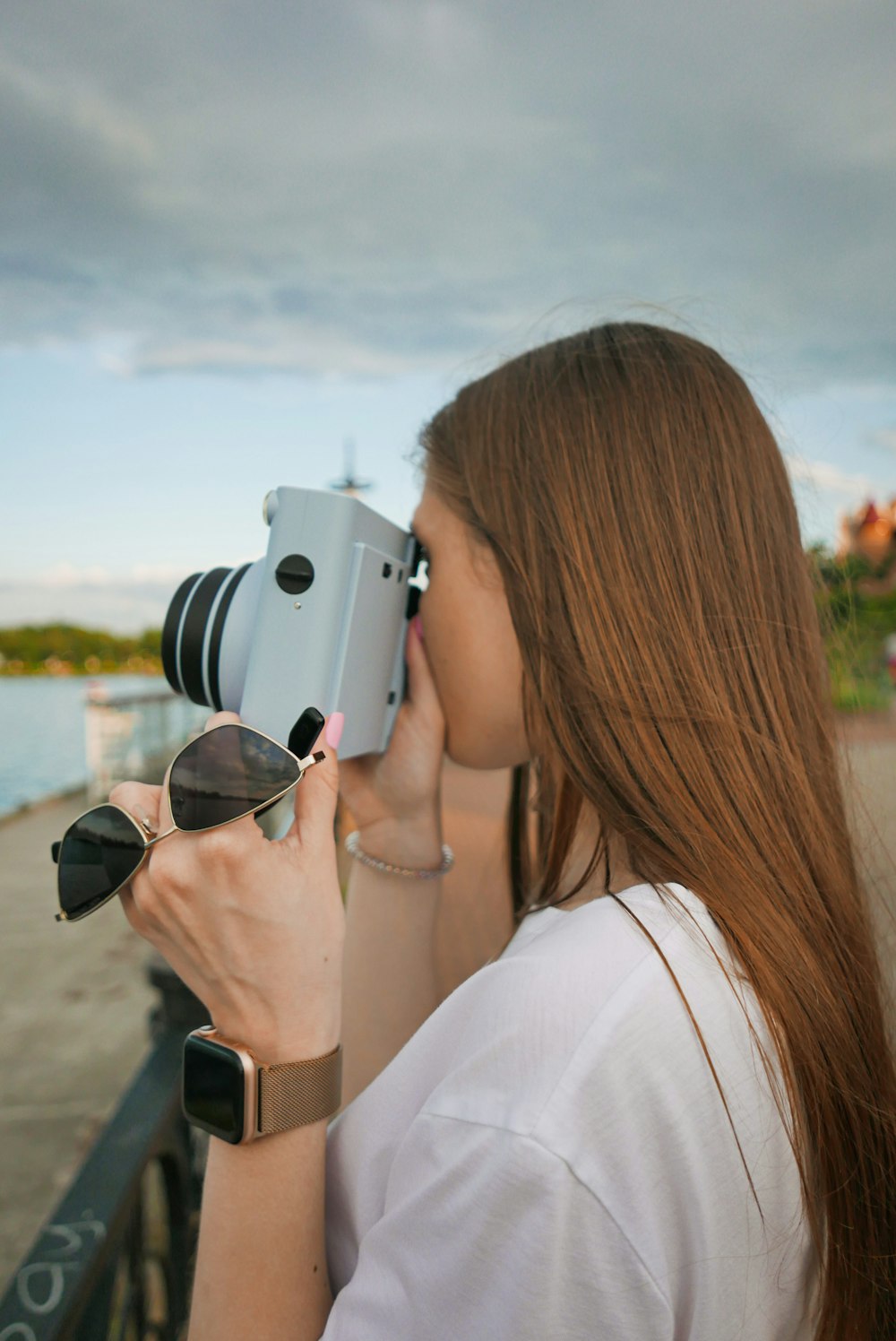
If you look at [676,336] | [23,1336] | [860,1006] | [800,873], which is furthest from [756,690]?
[23,1336]

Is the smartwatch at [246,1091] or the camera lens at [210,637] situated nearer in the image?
the smartwatch at [246,1091]

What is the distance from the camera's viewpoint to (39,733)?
13.4ft

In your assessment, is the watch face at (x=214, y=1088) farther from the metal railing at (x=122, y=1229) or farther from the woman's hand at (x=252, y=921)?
the metal railing at (x=122, y=1229)

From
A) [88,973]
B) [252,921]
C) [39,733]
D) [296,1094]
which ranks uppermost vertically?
[252,921]

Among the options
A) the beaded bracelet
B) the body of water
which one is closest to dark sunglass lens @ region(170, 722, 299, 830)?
the beaded bracelet

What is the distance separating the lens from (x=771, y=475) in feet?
3.01

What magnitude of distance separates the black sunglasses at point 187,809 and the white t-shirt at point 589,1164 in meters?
0.27

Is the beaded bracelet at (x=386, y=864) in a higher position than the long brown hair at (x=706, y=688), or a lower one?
lower

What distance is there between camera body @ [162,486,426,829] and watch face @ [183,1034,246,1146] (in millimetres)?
339

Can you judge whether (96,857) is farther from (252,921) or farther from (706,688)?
(706,688)

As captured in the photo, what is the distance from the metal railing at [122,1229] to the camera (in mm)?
882

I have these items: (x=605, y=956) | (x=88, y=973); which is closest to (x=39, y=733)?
(x=88, y=973)

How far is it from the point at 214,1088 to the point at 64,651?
1769mm

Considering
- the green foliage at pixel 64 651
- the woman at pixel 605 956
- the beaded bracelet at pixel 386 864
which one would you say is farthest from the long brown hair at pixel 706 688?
the green foliage at pixel 64 651
